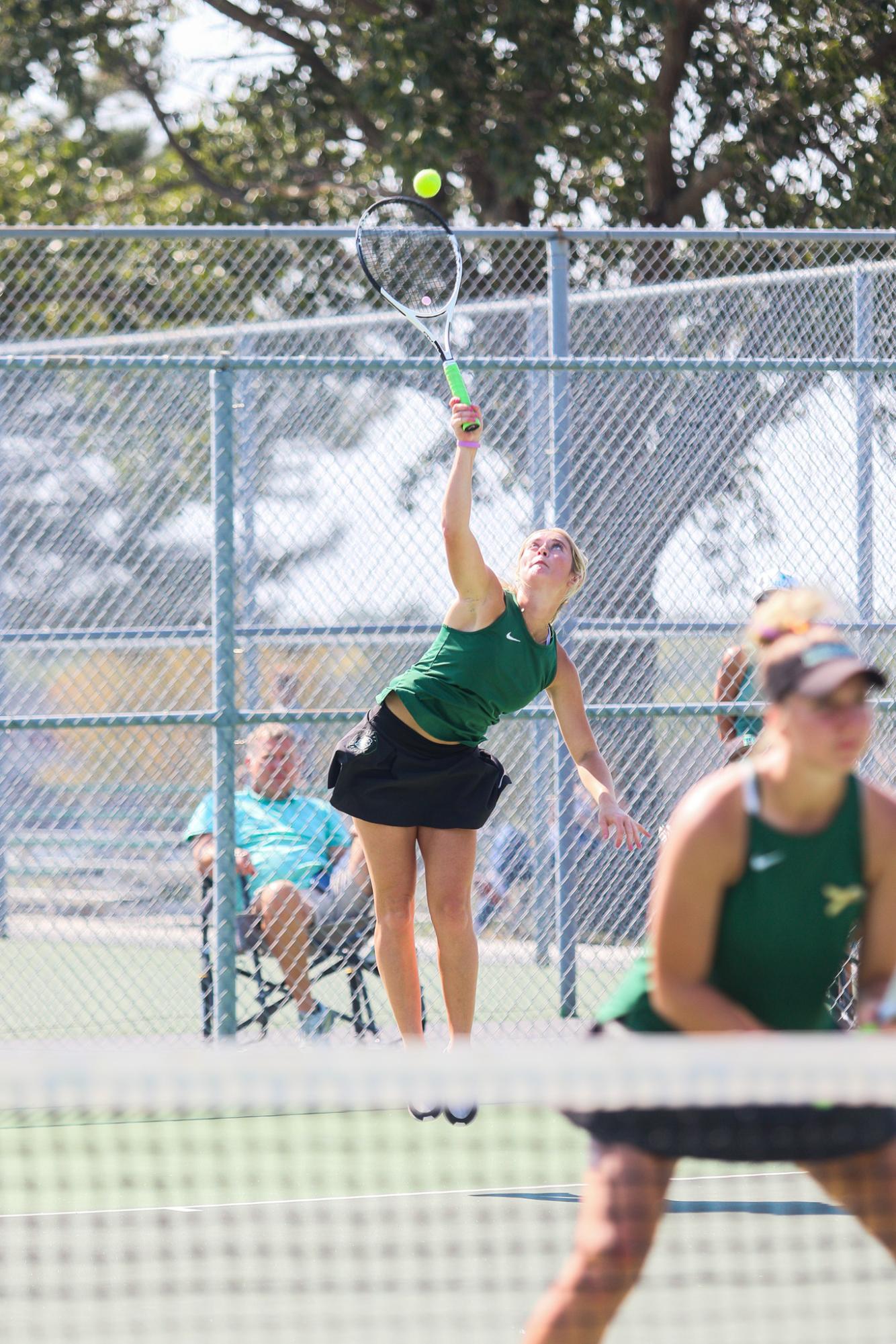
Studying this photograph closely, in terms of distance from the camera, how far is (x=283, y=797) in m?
6.53

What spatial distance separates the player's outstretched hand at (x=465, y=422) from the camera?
4555 mm

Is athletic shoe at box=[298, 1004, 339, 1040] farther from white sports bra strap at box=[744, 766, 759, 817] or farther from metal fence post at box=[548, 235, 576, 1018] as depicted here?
white sports bra strap at box=[744, 766, 759, 817]

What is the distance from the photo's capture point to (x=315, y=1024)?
5.90 m

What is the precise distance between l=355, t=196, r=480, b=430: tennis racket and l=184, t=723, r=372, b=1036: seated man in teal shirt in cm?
167

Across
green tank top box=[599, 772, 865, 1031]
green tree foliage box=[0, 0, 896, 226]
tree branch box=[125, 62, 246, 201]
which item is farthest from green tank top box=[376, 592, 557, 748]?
tree branch box=[125, 62, 246, 201]

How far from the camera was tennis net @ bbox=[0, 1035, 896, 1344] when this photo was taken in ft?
7.34

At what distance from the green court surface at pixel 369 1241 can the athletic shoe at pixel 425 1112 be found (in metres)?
0.05

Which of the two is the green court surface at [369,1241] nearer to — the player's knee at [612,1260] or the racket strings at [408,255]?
the player's knee at [612,1260]

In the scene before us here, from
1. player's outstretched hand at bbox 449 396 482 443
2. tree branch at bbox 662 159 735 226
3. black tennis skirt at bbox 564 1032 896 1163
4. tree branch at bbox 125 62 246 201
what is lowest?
black tennis skirt at bbox 564 1032 896 1163

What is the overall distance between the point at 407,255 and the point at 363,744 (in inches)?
81.6

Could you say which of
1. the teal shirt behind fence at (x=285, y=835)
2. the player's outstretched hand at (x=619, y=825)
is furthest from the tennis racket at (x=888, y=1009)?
the teal shirt behind fence at (x=285, y=835)

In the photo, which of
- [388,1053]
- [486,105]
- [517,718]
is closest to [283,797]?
[517,718]

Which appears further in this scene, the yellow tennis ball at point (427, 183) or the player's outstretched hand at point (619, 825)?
the yellow tennis ball at point (427, 183)

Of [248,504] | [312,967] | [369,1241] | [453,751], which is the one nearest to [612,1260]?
[369,1241]
